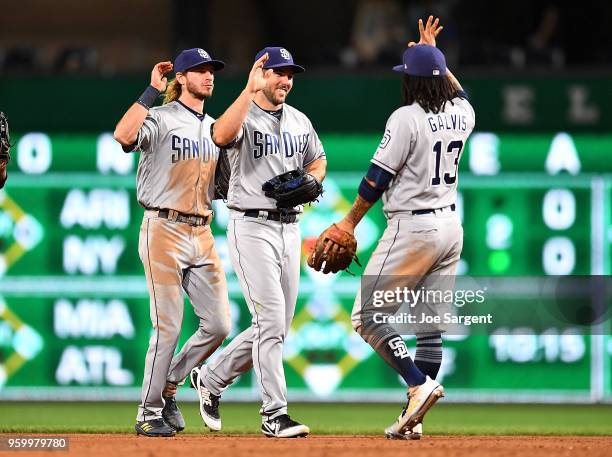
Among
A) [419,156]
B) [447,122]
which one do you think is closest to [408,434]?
[419,156]

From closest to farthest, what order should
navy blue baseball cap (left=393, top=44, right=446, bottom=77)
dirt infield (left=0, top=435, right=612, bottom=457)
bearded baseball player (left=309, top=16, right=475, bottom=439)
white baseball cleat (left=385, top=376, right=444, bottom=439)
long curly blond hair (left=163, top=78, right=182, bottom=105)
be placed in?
1. dirt infield (left=0, top=435, right=612, bottom=457)
2. white baseball cleat (left=385, top=376, right=444, bottom=439)
3. bearded baseball player (left=309, top=16, right=475, bottom=439)
4. navy blue baseball cap (left=393, top=44, right=446, bottom=77)
5. long curly blond hair (left=163, top=78, right=182, bottom=105)

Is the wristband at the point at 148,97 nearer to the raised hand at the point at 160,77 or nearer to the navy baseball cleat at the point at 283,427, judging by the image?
the raised hand at the point at 160,77

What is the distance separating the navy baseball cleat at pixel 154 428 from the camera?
25.0 feet

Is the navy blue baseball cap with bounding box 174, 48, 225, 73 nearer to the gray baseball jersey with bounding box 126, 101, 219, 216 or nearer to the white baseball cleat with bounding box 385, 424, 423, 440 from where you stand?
the gray baseball jersey with bounding box 126, 101, 219, 216

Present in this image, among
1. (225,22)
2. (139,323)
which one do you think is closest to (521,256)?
(139,323)

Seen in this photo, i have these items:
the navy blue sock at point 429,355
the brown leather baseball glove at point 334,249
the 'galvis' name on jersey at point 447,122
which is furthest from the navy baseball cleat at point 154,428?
the 'galvis' name on jersey at point 447,122

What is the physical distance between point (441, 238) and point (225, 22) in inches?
358

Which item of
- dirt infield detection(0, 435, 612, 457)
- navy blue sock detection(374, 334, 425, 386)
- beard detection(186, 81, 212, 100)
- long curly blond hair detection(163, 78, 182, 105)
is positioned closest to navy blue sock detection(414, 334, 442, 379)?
navy blue sock detection(374, 334, 425, 386)

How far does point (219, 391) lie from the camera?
7.83 metres

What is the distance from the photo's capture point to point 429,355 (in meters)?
7.41

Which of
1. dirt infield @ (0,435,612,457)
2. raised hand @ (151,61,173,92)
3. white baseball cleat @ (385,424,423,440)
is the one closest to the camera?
dirt infield @ (0,435,612,457)

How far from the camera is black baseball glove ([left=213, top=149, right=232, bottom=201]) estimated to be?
7762 mm

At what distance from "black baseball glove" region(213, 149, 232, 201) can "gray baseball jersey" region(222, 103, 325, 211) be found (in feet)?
0.59

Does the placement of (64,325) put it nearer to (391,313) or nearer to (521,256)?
(521,256)
